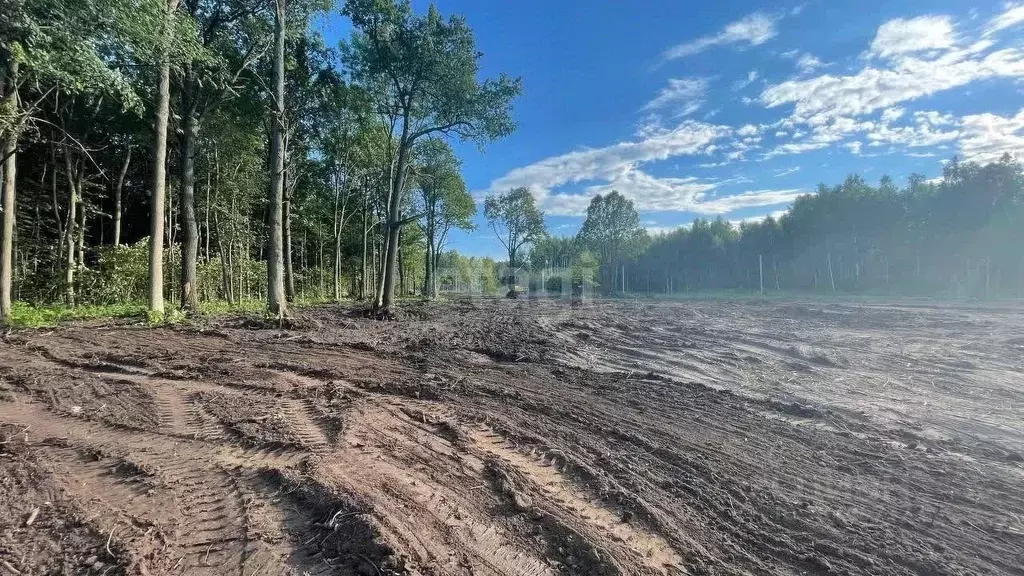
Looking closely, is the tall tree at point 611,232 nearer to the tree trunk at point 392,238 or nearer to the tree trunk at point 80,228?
the tree trunk at point 392,238

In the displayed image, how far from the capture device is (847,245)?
4816cm

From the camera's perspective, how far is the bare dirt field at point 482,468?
7.59 feet

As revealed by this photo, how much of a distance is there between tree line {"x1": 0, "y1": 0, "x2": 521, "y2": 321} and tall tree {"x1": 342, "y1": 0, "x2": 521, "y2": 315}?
6 cm

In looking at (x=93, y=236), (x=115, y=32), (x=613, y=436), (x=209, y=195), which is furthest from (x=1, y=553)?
(x=93, y=236)

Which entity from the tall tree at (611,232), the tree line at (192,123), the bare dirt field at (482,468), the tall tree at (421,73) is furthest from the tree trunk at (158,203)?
the tall tree at (611,232)

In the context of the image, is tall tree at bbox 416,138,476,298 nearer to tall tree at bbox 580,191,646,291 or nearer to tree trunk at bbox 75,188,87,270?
tree trunk at bbox 75,188,87,270

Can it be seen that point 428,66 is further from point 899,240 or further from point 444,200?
point 899,240

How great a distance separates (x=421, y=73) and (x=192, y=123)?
325 inches

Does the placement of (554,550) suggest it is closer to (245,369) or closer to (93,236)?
(245,369)

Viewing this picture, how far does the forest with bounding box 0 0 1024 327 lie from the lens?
8.73m

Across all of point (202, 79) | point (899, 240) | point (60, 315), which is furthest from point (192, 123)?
point (899, 240)

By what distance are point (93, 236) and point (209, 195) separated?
10.0m

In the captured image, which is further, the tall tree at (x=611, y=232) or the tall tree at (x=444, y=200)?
the tall tree at (x=611, y=232)

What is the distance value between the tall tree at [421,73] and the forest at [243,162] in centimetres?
7
